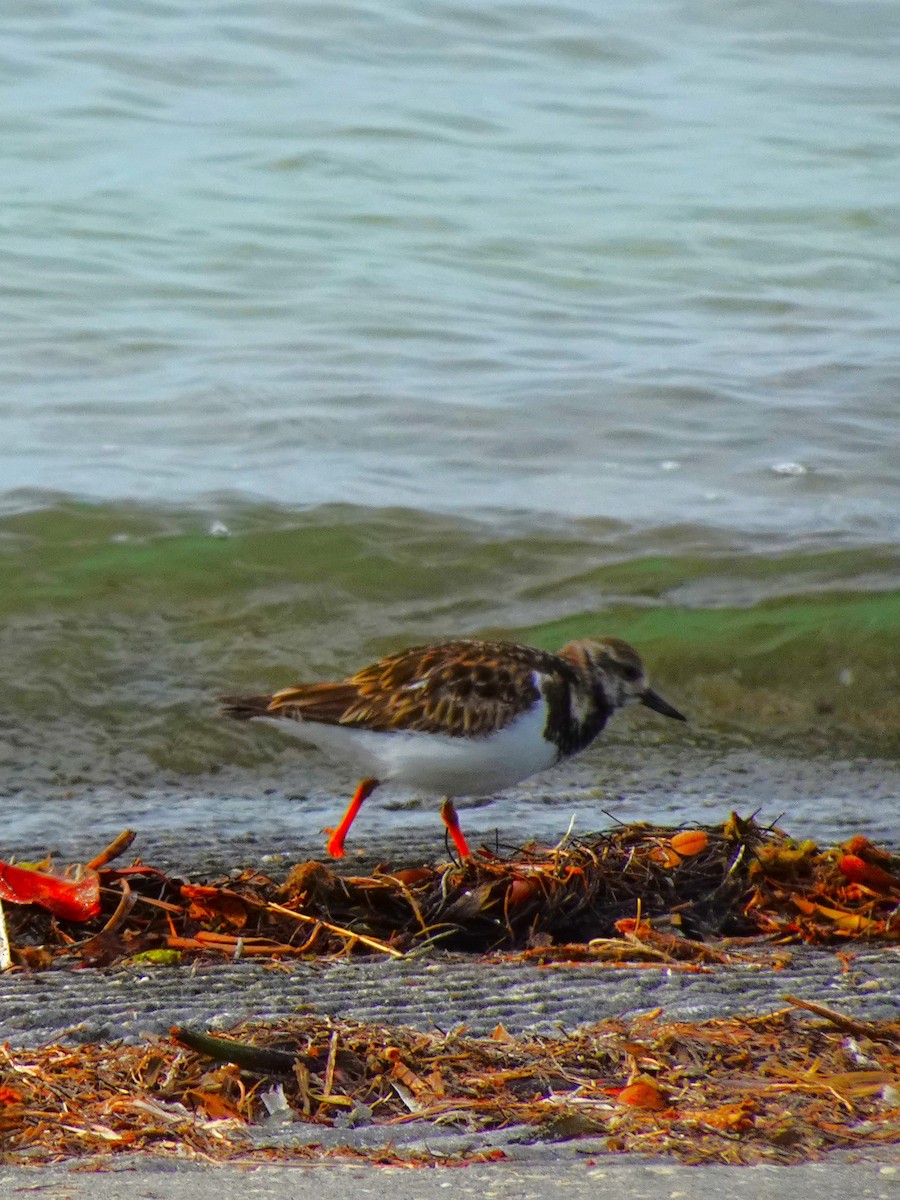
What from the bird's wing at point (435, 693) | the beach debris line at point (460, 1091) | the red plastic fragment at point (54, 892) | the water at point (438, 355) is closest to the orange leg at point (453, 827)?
the bird's wing at point (435, 693)

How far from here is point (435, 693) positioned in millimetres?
4102

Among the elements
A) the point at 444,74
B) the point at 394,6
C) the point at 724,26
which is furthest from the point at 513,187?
the point at 724,26

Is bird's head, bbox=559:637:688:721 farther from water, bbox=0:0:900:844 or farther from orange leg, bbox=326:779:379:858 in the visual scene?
water, bbox=0:0:900:844

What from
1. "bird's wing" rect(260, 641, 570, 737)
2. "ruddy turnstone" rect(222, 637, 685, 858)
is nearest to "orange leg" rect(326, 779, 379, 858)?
"ruddy turnstone" rect(222, 637, 685, 858)

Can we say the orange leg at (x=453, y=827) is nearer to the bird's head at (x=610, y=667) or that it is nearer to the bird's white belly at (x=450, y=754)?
the bird's white belly at (x=450, y=754)

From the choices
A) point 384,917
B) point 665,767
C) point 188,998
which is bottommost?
point 665,767

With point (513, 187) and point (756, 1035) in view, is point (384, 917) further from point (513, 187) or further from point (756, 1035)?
point (513, 187)

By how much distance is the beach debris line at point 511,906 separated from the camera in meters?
3.20

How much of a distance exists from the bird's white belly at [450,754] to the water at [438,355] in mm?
978

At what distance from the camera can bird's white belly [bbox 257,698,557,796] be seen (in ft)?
13.1

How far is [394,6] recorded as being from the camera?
1383 cm

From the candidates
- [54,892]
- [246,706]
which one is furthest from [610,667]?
[54,892]

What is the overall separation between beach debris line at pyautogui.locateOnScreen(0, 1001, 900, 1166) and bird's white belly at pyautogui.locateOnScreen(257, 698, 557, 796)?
1.48 metres

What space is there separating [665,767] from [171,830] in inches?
65.9
